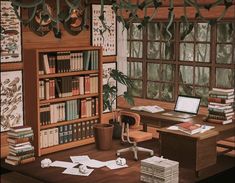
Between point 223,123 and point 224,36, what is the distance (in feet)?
5.44

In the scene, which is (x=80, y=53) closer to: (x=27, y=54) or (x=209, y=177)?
(x=27, y=54)

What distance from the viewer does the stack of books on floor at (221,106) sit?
645 centimetres

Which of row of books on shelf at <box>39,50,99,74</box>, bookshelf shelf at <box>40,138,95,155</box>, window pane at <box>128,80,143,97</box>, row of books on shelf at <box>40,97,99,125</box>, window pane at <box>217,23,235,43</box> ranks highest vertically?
window pane at <box>217,23,235,43</box>

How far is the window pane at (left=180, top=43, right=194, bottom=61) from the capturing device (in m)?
7.91

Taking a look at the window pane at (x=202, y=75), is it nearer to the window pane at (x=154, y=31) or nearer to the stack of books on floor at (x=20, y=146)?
the window pane at (x=154, y=31)

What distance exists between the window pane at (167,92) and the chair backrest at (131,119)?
1.87 meters

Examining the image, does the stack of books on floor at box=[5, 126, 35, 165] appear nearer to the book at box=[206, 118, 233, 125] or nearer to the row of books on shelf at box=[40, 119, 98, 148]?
the row of books on shelf at box=[40, 119, 98, 148]

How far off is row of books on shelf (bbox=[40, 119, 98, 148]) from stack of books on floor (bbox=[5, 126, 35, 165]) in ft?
1.13

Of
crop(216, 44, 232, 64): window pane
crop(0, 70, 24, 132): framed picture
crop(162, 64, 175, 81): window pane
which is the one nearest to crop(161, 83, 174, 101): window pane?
crop(162, 64, 175, 81): window pane

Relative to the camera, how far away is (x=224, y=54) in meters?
7.42

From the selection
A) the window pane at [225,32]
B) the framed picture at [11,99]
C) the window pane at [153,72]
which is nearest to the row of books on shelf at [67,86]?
the framed picture at [11,99]

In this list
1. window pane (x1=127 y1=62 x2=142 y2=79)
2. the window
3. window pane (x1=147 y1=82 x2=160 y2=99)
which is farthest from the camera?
window pane (x1=127 y1=62 x2=142 y2=79)

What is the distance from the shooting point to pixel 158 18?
8172 millimetres

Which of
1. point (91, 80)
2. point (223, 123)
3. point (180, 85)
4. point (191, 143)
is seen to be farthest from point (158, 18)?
point (191, 143)
